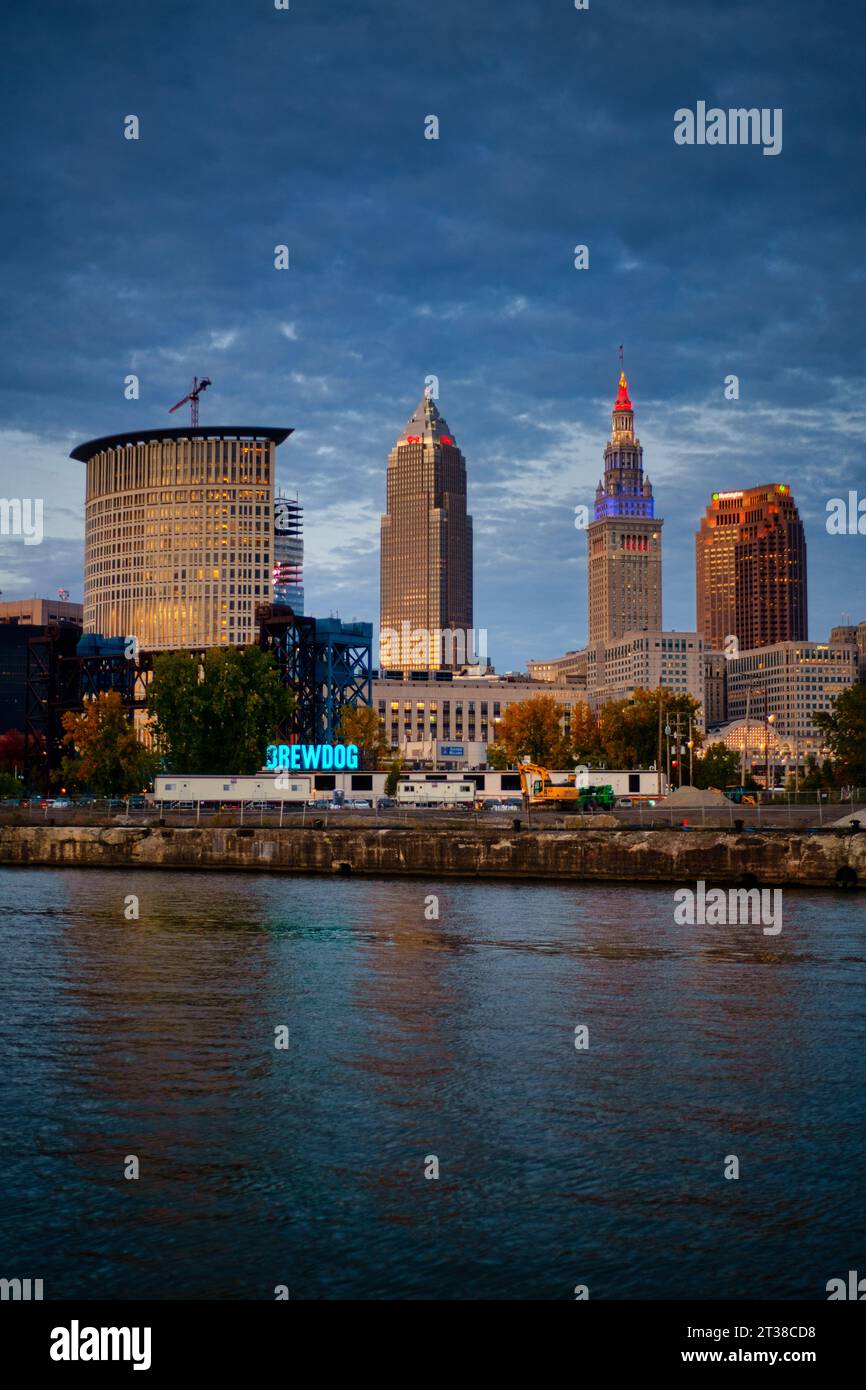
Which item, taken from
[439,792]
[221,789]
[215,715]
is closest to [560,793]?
[439,792]

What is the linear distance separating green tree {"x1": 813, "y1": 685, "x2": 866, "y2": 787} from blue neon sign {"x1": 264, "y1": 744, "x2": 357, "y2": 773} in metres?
52.4

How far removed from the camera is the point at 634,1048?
29.7m

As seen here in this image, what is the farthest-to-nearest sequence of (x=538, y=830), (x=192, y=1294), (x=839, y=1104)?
(x=538, y=830) → (x=839, y=1104) → (x=192, y=1294)

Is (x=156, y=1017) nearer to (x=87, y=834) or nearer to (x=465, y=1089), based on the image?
(x=465, y=1089)

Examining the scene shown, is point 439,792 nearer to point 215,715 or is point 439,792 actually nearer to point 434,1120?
point 215,715

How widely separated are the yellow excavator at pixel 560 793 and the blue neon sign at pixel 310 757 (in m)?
20.0

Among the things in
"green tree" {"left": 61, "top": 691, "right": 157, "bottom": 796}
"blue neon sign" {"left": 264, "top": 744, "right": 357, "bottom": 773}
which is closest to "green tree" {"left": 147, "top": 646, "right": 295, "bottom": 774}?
"blue neon sign" {"left": 264, "top": 744, "right": 357, "bottom": 773}

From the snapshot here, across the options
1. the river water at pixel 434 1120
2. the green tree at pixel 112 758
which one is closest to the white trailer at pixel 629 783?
the green tree at pixel 112 758

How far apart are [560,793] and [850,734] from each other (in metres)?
31.0

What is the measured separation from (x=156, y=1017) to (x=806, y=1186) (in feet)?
60.7

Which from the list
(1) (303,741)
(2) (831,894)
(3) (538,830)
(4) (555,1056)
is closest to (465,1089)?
(4) (555,1056)

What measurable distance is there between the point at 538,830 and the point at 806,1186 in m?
59.1
